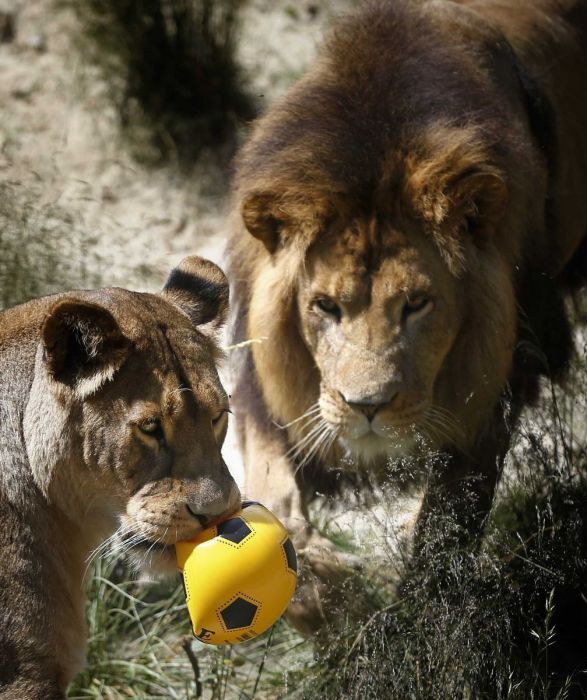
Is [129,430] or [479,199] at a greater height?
[479,199]

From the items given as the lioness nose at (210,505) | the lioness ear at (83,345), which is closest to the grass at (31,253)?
the lioness ear at (83,345)

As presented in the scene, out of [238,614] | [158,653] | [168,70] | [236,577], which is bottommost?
[158,653]

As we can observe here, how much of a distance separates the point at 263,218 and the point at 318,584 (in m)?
1.40

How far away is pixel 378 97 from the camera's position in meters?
4.85

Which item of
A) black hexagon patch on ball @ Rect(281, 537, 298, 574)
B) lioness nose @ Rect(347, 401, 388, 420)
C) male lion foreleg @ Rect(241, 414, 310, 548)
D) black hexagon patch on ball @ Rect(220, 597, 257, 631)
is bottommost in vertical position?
male lion foreleg @ Rect(241, 414, 310, 548)

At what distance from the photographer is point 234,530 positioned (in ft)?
11.1

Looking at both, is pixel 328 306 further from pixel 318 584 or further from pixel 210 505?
pixel 210 505

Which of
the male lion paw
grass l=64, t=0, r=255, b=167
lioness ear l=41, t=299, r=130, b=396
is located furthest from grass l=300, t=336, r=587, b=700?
grass l=64, t=0, r=255, b=167

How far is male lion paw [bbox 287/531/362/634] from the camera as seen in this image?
4.48m

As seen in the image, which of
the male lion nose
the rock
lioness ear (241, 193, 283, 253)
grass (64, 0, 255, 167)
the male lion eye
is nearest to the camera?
the male lion eye

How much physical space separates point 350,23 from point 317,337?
1.48 meters

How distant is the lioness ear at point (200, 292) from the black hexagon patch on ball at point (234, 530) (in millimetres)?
732

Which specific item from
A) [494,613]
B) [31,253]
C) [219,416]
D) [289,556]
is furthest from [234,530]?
[31,253]

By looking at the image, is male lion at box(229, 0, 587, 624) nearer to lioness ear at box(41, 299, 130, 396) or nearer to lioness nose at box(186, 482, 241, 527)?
lioness nose at box(186, 482, 241, 527)
